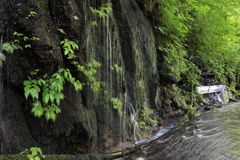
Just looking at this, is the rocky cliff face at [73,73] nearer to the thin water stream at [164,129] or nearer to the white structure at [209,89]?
the thin water stream at [164,129]

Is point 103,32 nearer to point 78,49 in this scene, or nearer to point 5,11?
point 78,49

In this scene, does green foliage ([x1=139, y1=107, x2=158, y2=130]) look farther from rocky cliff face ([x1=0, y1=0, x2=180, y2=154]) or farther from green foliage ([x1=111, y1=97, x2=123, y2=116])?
green foliage ([x1=111, y1=97, x2=123, y2=116])

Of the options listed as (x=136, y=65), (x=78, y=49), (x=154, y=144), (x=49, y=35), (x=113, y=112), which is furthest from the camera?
(x=136, y=65)

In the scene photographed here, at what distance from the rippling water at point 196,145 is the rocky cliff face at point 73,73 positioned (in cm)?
79

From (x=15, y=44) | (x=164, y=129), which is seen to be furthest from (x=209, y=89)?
(x=15, y=44)

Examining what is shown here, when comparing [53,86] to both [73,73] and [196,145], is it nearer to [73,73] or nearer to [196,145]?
[73,73]

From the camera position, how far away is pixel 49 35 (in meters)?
2.89

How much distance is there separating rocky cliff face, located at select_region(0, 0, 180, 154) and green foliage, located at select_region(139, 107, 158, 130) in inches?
14.2

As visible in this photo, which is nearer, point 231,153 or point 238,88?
point 231,153

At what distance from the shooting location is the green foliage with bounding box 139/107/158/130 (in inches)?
216

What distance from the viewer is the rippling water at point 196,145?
12.9 feet

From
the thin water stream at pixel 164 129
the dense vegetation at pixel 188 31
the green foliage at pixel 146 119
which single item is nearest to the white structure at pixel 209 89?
the dense vegetation at pixel 188 31

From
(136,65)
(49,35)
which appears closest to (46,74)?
(49,35)

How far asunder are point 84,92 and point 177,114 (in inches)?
247
